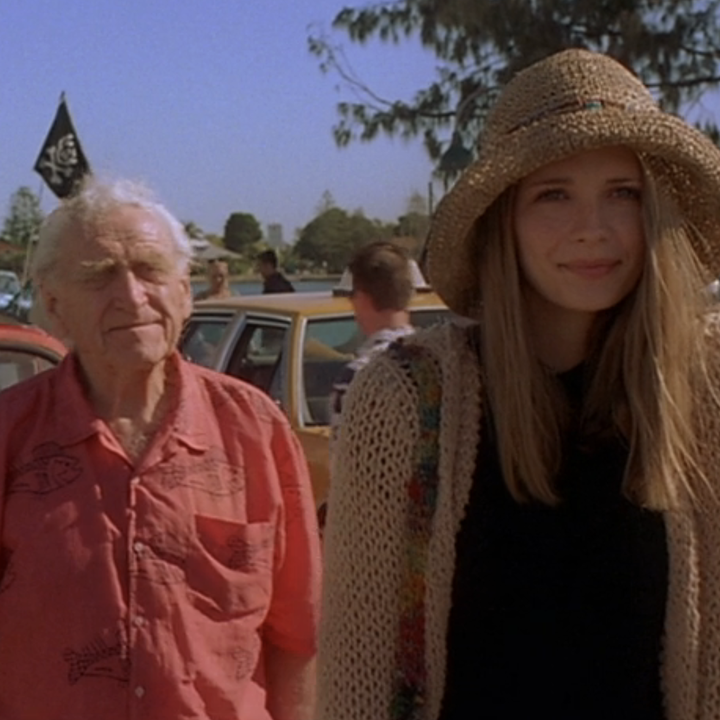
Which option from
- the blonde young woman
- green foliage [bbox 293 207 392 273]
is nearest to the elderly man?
the blonde young woman

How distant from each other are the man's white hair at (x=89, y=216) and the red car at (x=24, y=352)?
1.65 meters

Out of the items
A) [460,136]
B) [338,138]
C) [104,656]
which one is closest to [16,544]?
[104,656]

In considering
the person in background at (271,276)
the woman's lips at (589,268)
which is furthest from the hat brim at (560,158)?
the person in background at (271,276)

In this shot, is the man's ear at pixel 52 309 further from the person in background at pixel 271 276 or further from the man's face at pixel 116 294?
the person in background at pixel 271 276

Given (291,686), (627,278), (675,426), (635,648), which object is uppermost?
(627,278)

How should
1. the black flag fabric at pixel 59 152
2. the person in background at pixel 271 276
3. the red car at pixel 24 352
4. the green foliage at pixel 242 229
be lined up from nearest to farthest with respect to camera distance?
the red car at pixel 24 352, the black flag fabric at pixel 59 152, the person in background at pixel 271 276, the green foliage at pixel 242 229

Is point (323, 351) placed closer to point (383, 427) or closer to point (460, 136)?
point (383, 427)

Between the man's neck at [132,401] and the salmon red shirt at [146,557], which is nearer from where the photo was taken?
the salmon red shirt at [146,557]

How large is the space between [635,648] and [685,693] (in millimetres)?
89

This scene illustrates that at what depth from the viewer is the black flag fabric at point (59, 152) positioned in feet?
38.1

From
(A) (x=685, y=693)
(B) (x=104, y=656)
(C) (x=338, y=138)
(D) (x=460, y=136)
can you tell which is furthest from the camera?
(C) (x=338, y=138)

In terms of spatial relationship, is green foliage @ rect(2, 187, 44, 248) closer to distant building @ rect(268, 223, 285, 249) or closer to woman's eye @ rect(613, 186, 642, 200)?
distant building @ rect(268, 223, 285, 249)

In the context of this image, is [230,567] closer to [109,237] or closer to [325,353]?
[109,237]

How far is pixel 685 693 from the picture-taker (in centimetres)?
197
